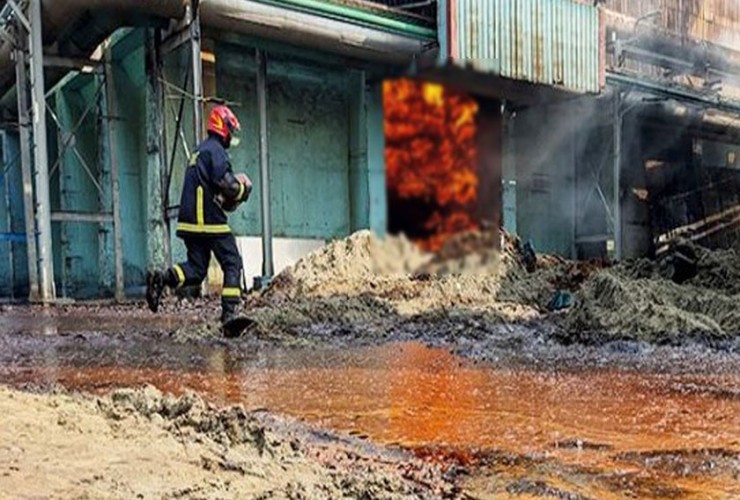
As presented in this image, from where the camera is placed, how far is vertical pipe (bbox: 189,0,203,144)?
823cm

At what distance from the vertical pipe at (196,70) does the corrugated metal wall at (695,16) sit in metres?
11.7

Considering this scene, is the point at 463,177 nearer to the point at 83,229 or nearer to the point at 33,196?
the point at 33,196

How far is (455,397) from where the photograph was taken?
2.88 meters

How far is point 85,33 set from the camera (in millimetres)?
9188

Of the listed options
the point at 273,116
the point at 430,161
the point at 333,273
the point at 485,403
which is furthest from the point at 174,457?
the point at 273,116

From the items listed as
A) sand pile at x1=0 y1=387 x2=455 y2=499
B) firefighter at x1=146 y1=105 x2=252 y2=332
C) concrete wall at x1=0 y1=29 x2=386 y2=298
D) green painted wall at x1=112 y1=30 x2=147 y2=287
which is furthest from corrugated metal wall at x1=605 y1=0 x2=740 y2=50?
sand pile at x1=0 y1=387 x2=455 y2=499

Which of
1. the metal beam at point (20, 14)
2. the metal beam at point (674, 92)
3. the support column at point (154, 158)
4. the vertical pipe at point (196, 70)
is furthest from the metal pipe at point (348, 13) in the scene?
the metal beam at point (674, 92)

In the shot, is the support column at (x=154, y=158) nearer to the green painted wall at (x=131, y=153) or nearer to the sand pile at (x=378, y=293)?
the green painted wall at (x=131, y=153)

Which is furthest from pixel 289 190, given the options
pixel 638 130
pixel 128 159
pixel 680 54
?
pixel 680 54

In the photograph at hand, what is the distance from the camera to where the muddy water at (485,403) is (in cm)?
179

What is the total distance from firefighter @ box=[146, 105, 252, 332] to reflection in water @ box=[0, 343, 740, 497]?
807mm

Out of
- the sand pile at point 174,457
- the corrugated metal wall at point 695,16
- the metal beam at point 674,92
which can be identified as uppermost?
the corrugated metal wall at point 695,16

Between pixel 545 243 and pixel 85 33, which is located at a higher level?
pixel 85 33

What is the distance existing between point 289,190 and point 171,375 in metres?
7.56
